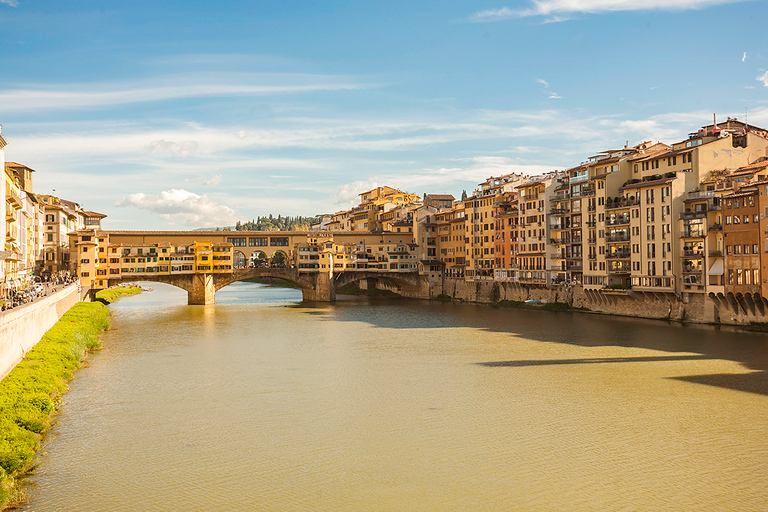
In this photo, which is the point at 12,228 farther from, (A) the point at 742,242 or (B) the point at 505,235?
(A) the point at 742,242

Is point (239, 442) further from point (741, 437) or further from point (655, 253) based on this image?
point (655, 253)

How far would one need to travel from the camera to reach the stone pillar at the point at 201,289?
7300cm

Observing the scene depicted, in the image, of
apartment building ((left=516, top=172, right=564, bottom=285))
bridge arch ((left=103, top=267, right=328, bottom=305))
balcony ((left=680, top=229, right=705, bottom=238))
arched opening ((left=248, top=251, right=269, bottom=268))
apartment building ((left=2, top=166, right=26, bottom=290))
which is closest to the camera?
apartment building ((left=2, top=166, right=26, bottom=290))

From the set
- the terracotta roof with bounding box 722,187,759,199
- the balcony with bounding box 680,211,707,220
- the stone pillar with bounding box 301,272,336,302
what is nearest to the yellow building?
the stone pillar with bounding box 301,272,336,302

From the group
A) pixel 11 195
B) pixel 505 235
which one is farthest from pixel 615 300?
pixel 11 195

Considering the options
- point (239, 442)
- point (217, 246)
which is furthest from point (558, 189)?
point (239, 442)

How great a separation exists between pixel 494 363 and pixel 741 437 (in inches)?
562

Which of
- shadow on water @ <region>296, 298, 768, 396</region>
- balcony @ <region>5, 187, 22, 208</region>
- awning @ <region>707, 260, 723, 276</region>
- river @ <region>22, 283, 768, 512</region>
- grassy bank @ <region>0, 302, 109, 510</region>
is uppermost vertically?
balcony @ <region>5, 187, 22, 208</region>

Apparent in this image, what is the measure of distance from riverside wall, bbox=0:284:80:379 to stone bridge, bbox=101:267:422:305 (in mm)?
32256

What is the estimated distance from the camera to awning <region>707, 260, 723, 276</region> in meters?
43.5

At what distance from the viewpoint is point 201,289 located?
7300 centimetres

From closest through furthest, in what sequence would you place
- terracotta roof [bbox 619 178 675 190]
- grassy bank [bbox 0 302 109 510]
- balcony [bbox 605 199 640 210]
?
grassy bank [bbox 0 302 109 510], terracotta roof [bbox 619 178 675 190], balcony [bbox 605 199 640 210]

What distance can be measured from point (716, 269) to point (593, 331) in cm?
878

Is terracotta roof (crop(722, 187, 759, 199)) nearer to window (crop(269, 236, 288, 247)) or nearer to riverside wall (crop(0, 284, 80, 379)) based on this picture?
riverside wall (crop(0, 284, 80, 379))
